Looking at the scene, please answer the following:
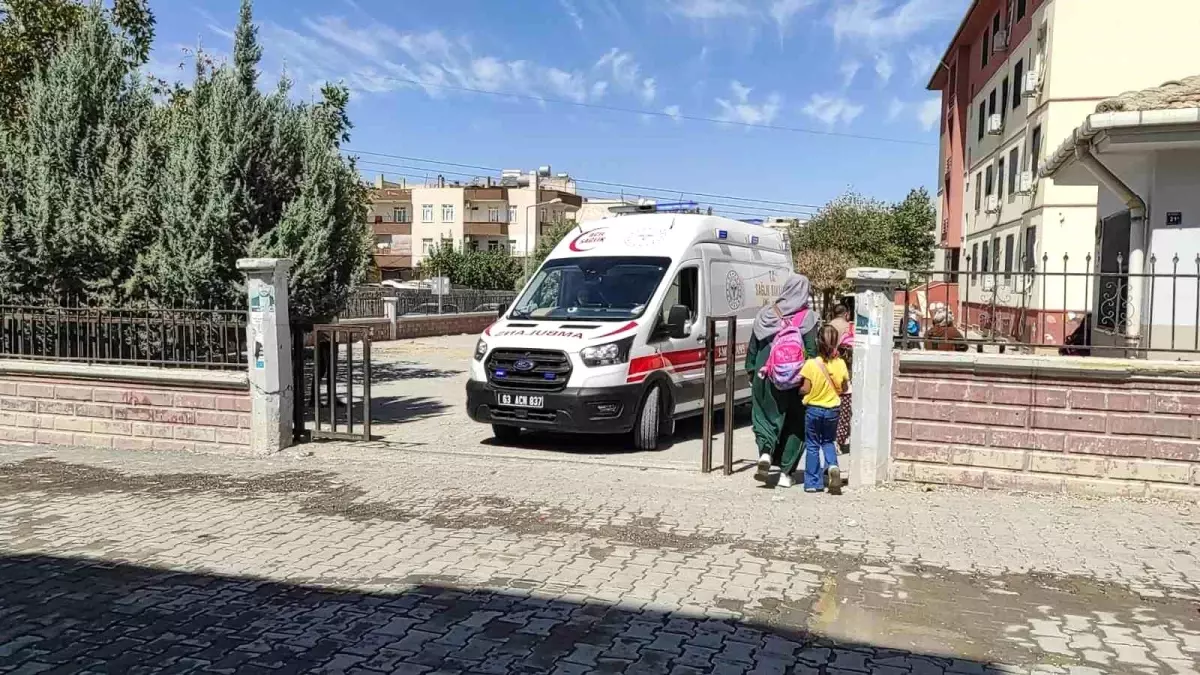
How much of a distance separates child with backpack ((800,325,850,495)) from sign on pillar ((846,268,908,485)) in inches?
6.6

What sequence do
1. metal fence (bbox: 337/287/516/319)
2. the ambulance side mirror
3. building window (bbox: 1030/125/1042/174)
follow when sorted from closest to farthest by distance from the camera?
the ambulance side mirror → building window (bbox: 1030/125/1042/174) → metal fence (bbox: 337/287/516/319)

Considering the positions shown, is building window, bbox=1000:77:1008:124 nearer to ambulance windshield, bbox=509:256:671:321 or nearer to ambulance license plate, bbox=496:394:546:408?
ambulance windshield, bbox=509:256:671:321

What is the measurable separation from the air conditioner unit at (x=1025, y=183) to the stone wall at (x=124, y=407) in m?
21.3

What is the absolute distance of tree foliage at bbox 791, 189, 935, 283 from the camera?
43.8 meters

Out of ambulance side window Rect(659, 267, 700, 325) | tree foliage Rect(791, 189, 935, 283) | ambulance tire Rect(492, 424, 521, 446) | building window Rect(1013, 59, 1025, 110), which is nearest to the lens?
ambulance side window Rect(659, 267, 700, 325)

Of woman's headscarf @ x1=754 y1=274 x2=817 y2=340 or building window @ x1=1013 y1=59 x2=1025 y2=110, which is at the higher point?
building window @ x1=1013 y1=59 x2=1025 y2=110

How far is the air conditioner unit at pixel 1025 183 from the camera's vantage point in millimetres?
23484

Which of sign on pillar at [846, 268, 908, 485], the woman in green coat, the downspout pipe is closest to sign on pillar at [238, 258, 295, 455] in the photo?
the woman in green coat

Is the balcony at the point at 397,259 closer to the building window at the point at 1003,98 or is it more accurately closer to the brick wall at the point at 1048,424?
the building window at the point at 1003,98

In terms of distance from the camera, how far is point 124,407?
9281 millimetres

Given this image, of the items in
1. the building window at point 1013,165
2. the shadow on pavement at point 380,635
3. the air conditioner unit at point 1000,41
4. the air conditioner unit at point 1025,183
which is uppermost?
the air conditioner unit at point 1000,41

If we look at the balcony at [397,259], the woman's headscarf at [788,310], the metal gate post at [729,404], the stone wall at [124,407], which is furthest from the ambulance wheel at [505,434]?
the balcony at [397,259]

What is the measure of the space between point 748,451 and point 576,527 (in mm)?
3730

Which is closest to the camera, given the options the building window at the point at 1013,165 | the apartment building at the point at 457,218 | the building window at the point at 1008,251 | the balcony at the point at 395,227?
the building window at the point at 1013,165
